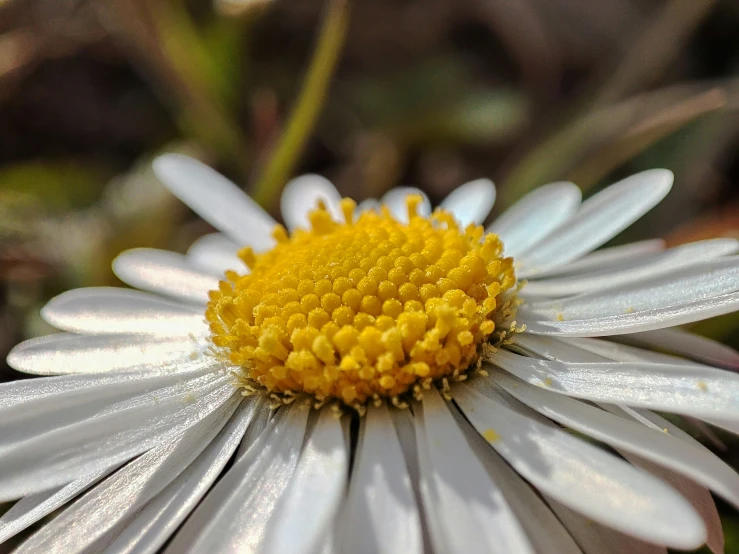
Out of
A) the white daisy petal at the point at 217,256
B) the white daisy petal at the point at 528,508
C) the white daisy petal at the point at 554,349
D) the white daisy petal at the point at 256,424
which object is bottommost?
the white daisy petal at the point at 528,508

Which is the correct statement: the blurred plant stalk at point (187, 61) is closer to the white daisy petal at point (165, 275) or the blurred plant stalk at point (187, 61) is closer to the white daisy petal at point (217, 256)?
the white daisy petal at point (217, 256)

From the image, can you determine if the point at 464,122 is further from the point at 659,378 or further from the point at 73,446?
the point at 73,446

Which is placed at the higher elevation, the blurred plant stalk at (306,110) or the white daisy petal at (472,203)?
the blurred plant stalk at (306,110)

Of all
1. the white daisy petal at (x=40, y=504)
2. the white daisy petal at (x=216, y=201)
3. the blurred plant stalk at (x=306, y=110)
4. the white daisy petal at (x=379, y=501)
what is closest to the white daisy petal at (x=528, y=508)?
the white daisy petal at (x=379, y=501)

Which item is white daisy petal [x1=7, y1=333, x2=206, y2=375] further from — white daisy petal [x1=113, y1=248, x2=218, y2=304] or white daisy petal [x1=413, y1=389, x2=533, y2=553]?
white daisy petal [x1=413, y1=389, x2=533, y2=553]

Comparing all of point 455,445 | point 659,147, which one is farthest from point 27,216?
point 659,147

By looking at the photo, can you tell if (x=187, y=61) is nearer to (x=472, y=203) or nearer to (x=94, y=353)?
(x=472, y=203)
